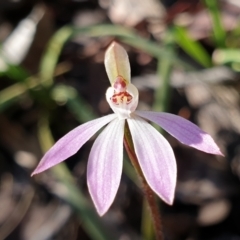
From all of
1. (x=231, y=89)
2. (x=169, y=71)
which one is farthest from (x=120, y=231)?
(x=231, y=89)

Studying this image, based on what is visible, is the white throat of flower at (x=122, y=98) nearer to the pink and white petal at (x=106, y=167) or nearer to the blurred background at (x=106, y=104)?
the pink and white petal at (x=106, y=167)

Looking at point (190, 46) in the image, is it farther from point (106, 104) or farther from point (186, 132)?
point (186, 132)

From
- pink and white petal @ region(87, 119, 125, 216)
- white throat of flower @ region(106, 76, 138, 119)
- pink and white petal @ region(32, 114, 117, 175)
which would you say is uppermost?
pink and white petal @ region(32, 114, 117, 175)

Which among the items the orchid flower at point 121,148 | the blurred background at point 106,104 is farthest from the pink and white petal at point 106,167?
the blurred background at point 106,104

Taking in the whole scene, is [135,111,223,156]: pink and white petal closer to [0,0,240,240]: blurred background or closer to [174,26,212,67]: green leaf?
[0,0,240,240]: blurred background

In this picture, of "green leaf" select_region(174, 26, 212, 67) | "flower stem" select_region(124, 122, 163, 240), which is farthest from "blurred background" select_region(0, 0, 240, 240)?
"flower stem" select_region(124, 122, 163, 240)

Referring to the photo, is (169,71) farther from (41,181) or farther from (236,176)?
(41,181)

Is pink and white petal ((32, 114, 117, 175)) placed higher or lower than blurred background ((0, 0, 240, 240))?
higher
